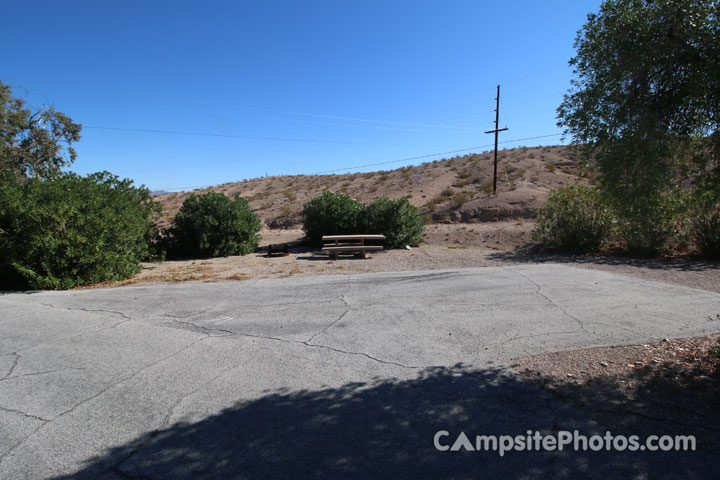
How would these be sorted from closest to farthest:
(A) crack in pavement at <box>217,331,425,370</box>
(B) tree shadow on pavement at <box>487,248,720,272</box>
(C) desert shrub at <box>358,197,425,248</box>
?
1. (A) crack in pavement at <box>217,331,425,370</box>
2. (B) tree shadow on pavement at <box>487,248,720,272</box>
3. (C) desert shrub at <box>358,197,425,248</box>

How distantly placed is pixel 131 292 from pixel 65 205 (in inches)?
111

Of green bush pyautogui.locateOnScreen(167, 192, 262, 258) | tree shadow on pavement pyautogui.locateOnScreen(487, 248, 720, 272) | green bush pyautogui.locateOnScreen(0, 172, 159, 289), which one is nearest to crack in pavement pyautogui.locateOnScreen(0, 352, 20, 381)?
green bush pyautogui.locateOnScreen(0, 172, 159, 289)

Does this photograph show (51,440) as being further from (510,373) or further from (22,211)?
(22,211)

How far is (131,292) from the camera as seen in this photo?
8641mm

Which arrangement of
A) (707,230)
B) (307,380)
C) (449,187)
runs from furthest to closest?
1. (449,187)
2. (707,230)
3. (307,380)

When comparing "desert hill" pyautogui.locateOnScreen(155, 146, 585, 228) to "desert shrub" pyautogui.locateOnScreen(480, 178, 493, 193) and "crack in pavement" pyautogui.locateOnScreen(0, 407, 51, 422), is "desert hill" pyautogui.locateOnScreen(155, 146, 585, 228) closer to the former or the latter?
"desert shrub" pyautogui.locateOnScreen(480, 178, 493, 193)

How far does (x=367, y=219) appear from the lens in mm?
16469

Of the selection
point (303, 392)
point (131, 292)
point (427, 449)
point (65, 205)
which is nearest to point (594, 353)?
point (427, 449)

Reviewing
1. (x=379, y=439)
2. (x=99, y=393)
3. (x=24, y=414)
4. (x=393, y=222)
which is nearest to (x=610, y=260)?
(x=393, y=222)

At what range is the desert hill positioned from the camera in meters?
23.2

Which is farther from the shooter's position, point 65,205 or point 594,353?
point 65,205

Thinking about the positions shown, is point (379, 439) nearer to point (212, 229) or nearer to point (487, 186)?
point (212, 229)

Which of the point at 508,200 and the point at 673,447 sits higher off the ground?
the point at 508,200

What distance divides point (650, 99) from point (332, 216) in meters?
13.3
